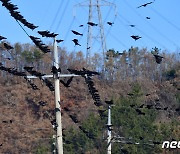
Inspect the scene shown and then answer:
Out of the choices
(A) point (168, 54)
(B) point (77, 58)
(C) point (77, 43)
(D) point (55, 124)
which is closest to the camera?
(C) point (77, 43)

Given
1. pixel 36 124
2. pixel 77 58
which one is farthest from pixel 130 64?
pixel 36 124

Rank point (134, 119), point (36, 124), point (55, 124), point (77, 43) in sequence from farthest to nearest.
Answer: point (36, 124)
point (134, 119)
point (55, 124)
point (77, 43)

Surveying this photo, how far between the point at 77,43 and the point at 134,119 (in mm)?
28493

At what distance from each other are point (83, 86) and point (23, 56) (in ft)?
40.6

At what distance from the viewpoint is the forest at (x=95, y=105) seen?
143 feet

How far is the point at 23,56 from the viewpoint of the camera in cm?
7375

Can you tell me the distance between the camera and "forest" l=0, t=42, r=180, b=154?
43531 millimetres

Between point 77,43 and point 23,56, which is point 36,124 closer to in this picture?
point 23,56

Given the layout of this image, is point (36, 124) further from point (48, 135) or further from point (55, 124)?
point (55, 124)

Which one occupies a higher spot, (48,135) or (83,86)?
(83,86)

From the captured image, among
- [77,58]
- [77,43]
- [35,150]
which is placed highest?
[77,58]

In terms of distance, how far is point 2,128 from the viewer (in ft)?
176

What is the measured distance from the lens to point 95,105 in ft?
135

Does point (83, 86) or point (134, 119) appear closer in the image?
point (134, 119)
